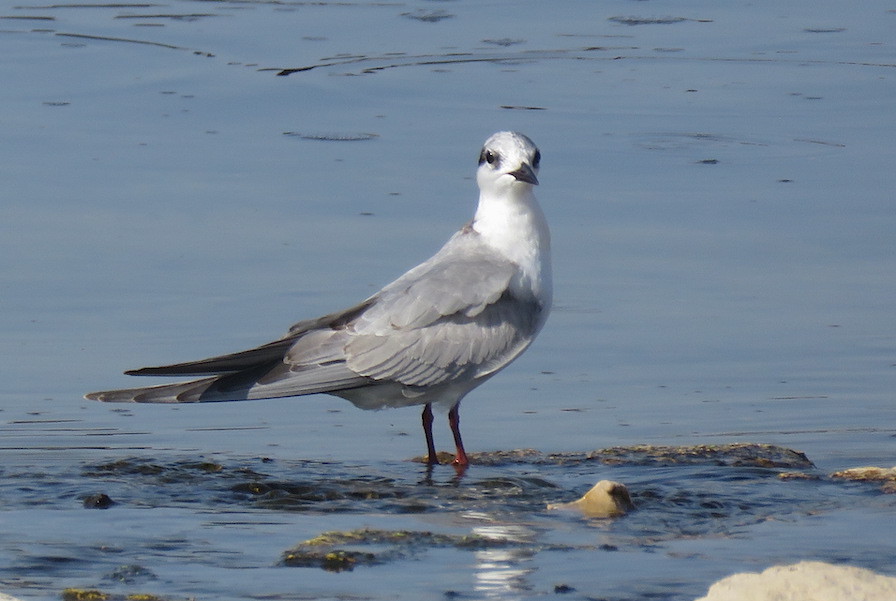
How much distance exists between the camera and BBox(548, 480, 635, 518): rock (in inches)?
235

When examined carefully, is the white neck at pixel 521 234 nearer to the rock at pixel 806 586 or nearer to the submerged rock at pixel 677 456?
the submerged rock at pixel 677 456

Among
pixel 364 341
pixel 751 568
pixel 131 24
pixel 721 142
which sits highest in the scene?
pixel 131 24

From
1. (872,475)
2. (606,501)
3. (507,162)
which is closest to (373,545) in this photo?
(606,501)

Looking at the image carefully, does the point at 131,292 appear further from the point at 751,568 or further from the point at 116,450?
the point at 751,568

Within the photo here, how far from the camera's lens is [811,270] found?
29.1 ft

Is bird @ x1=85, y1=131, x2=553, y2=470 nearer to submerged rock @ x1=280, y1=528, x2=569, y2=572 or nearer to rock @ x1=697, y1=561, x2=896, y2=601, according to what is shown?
submerged rock @ x1=280, y1=528, x2=569, y2=572

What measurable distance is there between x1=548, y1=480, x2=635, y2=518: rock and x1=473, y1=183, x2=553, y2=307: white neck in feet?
4.37

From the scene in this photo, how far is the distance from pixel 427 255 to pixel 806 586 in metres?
4.40

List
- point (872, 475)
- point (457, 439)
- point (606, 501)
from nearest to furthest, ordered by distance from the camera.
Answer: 1. point (606, 501)
2. point (872, 475)
3. point (457, 439)

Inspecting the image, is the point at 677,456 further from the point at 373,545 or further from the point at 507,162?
the point at 373,545

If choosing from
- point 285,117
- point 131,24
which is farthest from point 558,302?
point 131,24

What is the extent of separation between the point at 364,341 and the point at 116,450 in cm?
103

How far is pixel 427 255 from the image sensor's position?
8.78 meters

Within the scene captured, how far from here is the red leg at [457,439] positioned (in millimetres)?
6926
